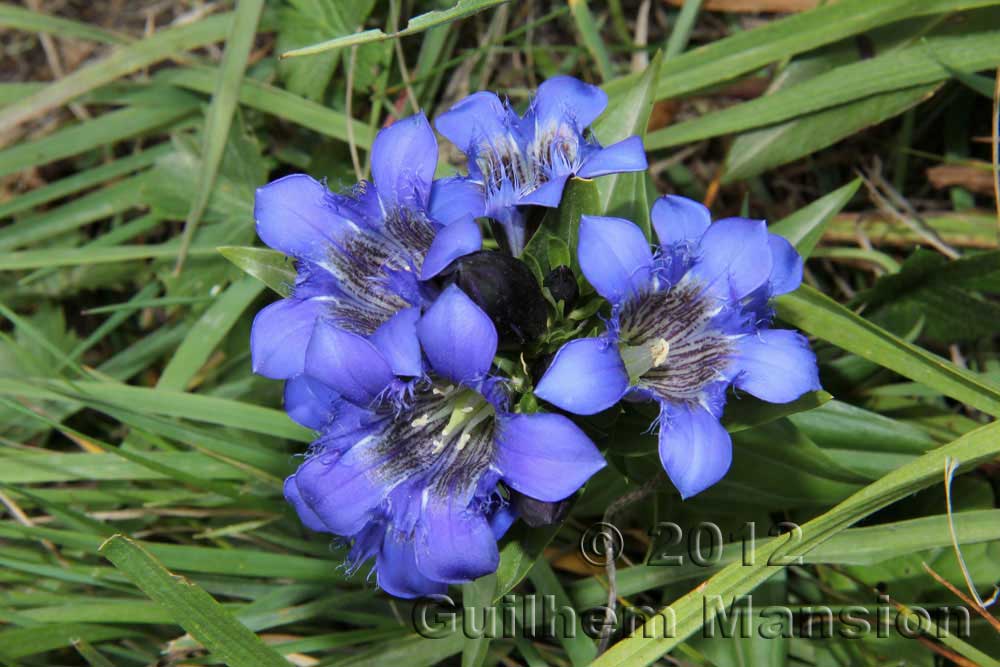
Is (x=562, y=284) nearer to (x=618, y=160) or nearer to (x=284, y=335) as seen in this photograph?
(x=618, y=160)

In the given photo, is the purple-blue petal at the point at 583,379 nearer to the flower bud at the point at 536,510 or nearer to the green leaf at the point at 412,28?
the flower bud at the point at 536,510

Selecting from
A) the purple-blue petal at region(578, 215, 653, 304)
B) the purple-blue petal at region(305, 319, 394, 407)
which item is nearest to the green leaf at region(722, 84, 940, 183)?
the purple-blue petal at region(578, 215, 653, 304)

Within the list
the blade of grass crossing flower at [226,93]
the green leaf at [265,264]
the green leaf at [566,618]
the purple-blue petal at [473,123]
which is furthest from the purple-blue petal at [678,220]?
the blade of grass crossing flower at [226,93]

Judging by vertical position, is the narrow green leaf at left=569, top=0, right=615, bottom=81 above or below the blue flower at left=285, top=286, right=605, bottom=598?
above

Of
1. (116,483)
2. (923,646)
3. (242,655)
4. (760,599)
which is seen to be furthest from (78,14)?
(923,646)

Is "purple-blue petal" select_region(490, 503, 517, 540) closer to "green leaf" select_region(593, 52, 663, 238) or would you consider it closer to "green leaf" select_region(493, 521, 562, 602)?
"green leaf" select_region(493, 521, 562, 602)

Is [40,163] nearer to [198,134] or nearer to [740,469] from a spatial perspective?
[198,134]
